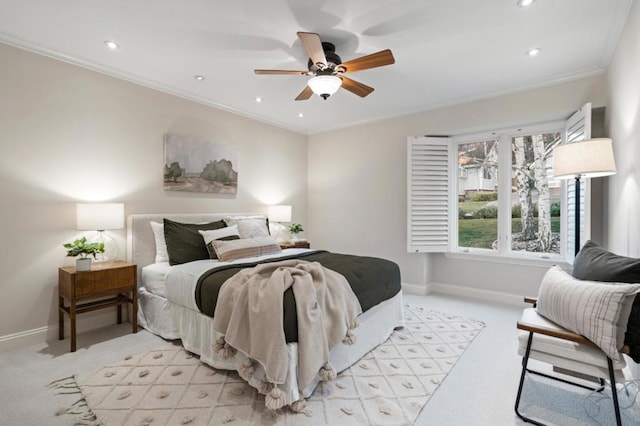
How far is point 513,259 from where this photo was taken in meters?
3.93

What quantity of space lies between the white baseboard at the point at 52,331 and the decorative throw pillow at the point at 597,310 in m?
Result: 3.97

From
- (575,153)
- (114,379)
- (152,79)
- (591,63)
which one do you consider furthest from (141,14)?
(591,63)

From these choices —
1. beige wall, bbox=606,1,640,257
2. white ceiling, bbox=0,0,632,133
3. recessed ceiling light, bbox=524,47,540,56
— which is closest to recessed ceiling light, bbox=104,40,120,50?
white ceiling, bbox=0,0,632,133

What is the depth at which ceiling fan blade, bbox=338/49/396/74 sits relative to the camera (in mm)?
2281

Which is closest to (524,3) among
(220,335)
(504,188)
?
(504,188)

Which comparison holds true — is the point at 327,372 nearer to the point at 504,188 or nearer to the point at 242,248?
the point at 242,248

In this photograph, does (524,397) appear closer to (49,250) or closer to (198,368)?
(198,368)

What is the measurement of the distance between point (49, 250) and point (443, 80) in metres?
4.43

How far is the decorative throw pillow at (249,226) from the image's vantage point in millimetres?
3907

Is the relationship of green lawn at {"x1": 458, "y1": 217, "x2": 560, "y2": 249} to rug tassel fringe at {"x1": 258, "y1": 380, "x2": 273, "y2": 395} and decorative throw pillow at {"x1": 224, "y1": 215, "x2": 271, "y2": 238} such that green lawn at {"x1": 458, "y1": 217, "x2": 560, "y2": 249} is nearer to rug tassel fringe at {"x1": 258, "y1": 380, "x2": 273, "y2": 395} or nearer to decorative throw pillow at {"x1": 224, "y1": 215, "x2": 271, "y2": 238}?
decorative throw pillow at {"x1": 224, "y1": 215, "x2": 271, "y2": 238}

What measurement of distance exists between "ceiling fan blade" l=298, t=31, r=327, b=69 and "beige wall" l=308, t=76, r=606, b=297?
8.06 ft

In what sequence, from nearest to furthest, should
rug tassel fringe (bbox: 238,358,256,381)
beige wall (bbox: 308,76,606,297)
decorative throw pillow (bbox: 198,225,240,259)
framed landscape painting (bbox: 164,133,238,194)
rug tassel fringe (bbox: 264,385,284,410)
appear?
rug tassel fringe (bbox: 264,385,284,410) → rug tassel fringe (bbox: 238,358,256,381) → decorative throw pillow (bbox: 198,225,240,259) → beige wall (bbox: 308,76,606,297) → framed landscape painting (bbox: 164,133,238,194)

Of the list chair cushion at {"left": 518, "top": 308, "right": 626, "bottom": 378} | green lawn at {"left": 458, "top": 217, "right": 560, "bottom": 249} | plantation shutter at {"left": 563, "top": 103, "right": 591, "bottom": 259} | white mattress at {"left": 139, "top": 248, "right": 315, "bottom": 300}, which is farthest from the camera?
green lawn at {"left": 458, "top": 217, "right": 560, "bottom": 249}

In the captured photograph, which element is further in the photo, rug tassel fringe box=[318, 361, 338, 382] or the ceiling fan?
the ceiling fan
